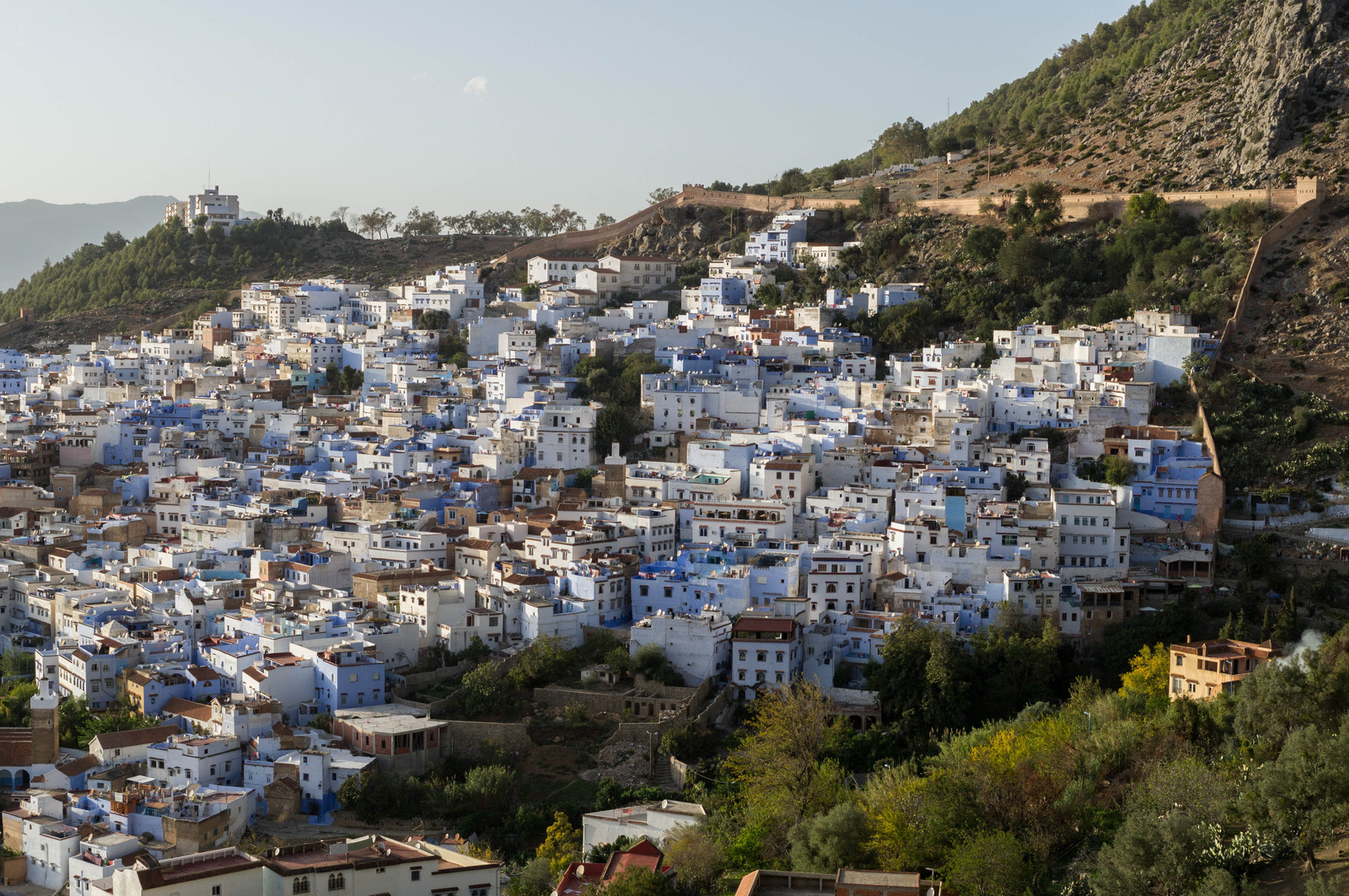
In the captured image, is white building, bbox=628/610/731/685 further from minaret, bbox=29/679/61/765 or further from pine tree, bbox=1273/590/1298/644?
minaret, bbox=29/679/61/765

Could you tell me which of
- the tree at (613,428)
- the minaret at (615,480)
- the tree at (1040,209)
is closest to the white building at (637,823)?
the minaret at (615,480)

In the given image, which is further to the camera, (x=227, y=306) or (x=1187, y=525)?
(x=227, y=306)

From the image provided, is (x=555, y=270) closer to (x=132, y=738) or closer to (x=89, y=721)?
(x=89, y=721)

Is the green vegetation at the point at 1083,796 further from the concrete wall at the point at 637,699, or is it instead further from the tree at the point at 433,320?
the tree at the point at 433,320

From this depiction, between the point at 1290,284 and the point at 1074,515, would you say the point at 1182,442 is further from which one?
the point at 1290,284

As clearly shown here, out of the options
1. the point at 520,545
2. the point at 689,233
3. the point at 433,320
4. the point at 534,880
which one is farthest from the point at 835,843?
the point at 689,233

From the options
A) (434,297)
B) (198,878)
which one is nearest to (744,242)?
(434,297)
